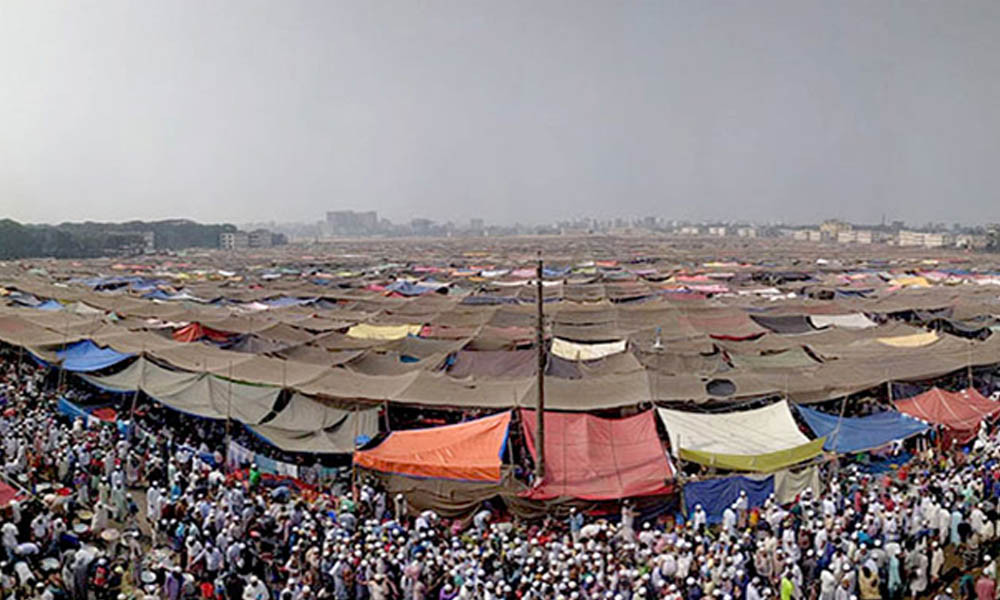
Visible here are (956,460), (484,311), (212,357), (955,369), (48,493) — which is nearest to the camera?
(48,493)

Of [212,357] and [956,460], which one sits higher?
[212,357]

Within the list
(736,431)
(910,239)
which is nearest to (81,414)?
(736,431)

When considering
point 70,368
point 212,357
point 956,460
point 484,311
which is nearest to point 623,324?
point 484,311

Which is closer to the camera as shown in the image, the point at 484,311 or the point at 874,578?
the point at 874,578

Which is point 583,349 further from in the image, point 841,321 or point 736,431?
point 841,321

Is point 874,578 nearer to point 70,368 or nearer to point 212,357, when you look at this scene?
point 212,357

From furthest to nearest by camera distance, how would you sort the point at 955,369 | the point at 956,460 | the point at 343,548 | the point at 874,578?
1. the point at 955,369
2. the point at 956,460
3. the point at 343,548
4. the point at 874,578
